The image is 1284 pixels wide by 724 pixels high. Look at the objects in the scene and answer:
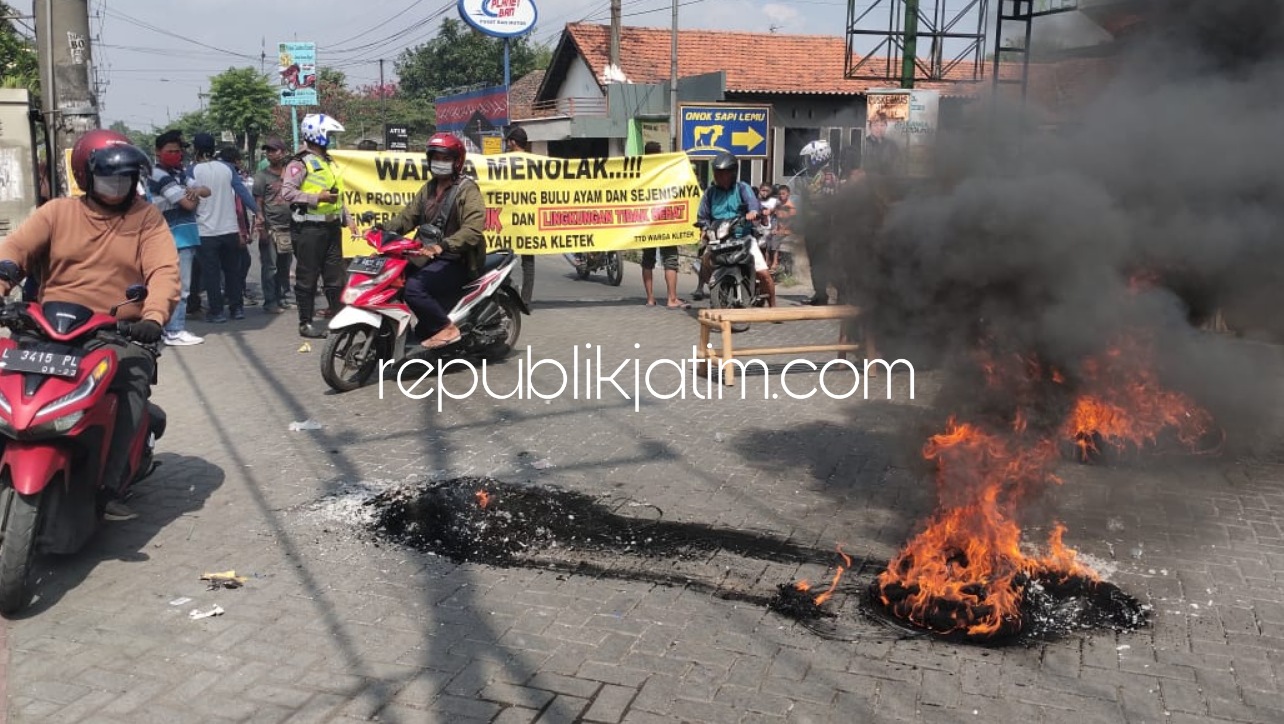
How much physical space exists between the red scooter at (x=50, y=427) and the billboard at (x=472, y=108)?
2380 centimetres

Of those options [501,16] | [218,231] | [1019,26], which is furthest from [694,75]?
[1019,26]

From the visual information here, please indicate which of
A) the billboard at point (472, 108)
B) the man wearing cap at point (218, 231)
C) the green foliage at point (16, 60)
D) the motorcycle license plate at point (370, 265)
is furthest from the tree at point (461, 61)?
the motorcycle license plate at point (370, 265)

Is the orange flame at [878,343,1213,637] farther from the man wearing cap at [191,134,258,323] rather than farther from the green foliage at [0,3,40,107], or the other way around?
the green foliage at [0,3,40,107]

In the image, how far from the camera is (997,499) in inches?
187

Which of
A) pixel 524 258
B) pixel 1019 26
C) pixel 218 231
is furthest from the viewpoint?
pixel 524 258

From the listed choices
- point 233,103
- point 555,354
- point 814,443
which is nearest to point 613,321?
point 555,354

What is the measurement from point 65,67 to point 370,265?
13.8ft

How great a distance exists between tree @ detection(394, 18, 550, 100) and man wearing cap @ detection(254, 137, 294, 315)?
48854 millimetres

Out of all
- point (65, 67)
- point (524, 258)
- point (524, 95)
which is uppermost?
point (524, 95)

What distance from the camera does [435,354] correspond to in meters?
9.09

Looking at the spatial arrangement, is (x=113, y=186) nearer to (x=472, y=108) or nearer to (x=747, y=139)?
(x=747, y=139)

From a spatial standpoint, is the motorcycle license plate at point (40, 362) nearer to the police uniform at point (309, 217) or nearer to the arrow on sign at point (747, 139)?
the police uniform at point (309, 217)

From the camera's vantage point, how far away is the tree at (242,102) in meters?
60.5

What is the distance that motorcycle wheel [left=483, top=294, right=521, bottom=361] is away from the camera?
9453mm
